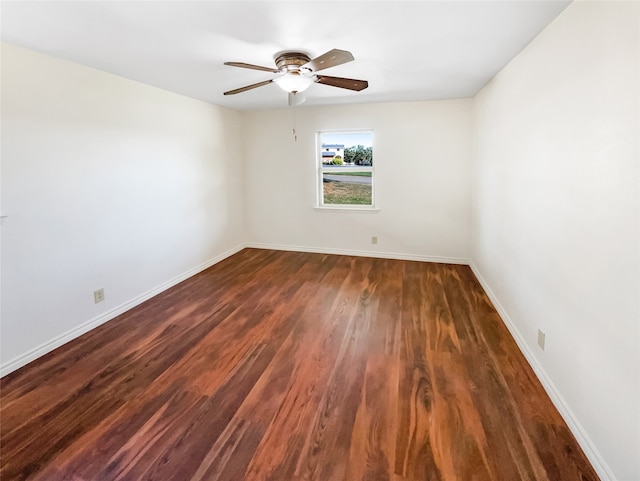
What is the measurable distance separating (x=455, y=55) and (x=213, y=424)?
313 centimetres

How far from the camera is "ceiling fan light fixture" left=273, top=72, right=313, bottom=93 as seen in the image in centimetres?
258

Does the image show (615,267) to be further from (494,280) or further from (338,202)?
(338,202)

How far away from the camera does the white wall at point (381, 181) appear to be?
15.1ft

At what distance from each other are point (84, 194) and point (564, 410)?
150 inches

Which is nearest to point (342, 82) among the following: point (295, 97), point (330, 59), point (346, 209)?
point (330, 59)

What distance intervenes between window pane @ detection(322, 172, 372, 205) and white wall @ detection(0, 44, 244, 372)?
1.98 m

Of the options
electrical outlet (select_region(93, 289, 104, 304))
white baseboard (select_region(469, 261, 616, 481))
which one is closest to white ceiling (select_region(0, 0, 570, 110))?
electrical outlet (select_region(93, 289, 104, 304))

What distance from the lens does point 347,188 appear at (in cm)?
527

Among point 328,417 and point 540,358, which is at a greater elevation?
point 540,358

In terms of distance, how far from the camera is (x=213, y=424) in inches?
73.5

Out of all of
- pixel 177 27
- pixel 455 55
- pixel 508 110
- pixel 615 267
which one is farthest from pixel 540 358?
pixel 177 27

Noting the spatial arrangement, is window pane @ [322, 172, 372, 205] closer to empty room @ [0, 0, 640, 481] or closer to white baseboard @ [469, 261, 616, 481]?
empty room @ [0, 0, 640, 481]

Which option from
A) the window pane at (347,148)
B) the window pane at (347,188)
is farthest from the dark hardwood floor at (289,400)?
the window pane at (347,148)

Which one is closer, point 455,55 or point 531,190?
point 531,190
